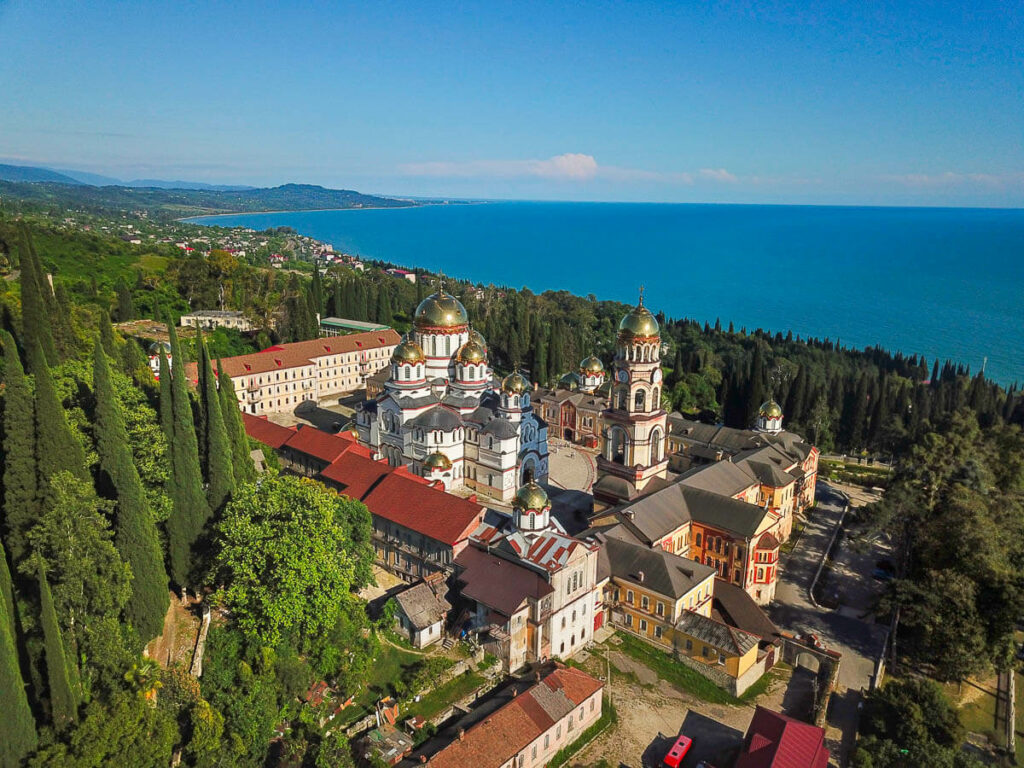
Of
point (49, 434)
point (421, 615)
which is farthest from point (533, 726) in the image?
point (49, 434)

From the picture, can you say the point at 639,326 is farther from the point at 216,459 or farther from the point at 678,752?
the point at 216,459

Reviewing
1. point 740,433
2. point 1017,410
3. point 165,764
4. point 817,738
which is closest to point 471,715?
point 165,764

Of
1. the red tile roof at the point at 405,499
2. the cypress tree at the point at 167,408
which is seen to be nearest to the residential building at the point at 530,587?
the red tile roof at the point at 405,499

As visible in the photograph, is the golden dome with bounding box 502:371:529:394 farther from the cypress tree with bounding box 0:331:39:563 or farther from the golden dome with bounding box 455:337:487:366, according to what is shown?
the cypress tree with bounding box 0:331:39:563

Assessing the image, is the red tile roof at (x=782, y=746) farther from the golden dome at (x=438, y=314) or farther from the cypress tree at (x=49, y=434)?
the golden dome at (x=438, y=314)

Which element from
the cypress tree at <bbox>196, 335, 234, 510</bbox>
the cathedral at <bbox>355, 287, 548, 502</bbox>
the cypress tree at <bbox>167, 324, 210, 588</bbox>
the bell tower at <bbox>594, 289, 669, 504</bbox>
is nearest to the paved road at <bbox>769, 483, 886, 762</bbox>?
the bell tower at <bbox>594, 289, 669, 504</bbox>
